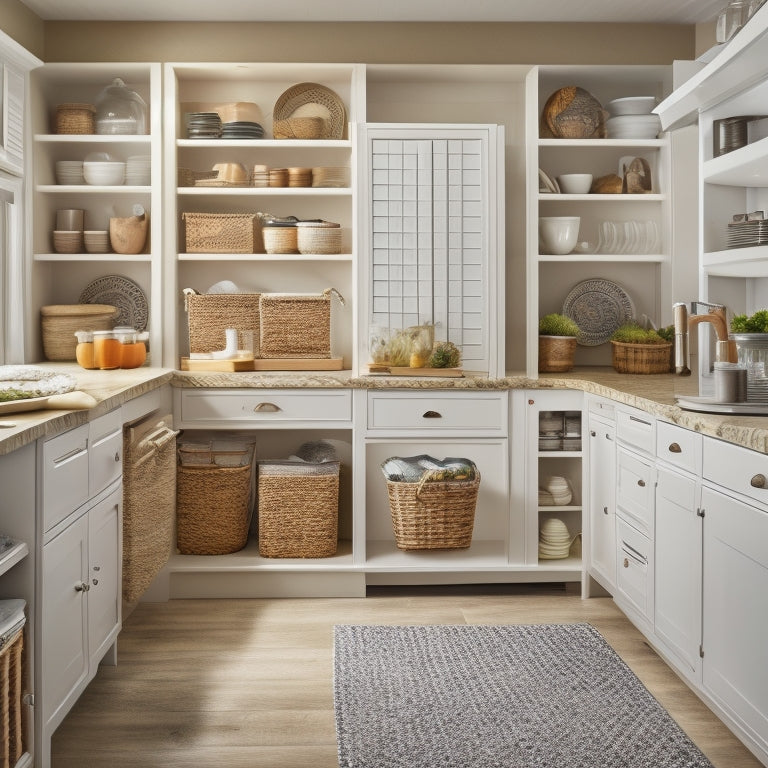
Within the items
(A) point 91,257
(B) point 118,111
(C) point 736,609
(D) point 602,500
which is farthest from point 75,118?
(C) point 736,609

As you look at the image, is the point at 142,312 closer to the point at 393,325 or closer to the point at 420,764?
the point at 393,325

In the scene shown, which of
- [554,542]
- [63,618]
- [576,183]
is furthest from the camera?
[576,183]

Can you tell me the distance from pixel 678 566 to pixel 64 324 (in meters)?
2.98

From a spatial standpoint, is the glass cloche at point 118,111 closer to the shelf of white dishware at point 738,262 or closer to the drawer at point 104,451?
the drawer at point 104,451

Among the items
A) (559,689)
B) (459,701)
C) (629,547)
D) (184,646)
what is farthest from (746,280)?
(184,646)

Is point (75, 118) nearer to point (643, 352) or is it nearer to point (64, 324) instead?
point (64, 324)

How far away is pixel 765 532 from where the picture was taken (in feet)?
7.21

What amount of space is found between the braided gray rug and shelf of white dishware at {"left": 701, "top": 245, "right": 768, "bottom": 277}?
4.77 feet

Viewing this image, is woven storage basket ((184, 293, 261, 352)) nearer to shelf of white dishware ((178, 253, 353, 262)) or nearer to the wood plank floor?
shelf of white dishware ((178, 253, 353, 262))

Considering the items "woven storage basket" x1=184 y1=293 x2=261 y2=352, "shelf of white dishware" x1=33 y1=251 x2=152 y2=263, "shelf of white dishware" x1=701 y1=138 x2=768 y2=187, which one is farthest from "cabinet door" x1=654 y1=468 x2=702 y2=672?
"shelf of white dishware" x1=33 y1=251 x2=152 y2=263

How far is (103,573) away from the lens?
2916 millimetres

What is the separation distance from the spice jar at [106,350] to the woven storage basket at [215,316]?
1.51 feet

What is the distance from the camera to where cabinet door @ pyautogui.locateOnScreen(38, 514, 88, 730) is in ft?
7.55

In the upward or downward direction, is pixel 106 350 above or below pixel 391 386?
above
